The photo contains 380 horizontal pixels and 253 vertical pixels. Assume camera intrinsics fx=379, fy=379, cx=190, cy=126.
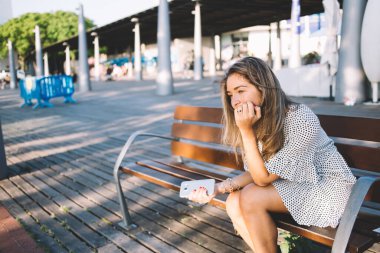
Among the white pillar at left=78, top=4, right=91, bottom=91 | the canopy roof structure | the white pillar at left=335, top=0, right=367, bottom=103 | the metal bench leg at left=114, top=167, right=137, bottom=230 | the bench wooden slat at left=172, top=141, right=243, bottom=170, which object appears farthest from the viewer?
the canopy roof structure

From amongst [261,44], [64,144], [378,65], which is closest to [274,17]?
[261,44]

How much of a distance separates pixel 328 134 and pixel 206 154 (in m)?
1.02

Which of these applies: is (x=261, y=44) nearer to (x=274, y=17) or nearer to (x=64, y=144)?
(x=274, y=17)

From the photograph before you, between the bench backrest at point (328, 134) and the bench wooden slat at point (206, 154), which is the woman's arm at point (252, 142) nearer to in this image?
the bench backrest at point (328, 134)

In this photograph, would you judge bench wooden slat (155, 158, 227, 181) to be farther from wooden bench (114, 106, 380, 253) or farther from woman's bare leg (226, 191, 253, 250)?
woman's bare leg (226, 191, 253, 250)

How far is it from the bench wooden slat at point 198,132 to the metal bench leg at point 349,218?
1.40m

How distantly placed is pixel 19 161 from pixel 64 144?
1.09 m

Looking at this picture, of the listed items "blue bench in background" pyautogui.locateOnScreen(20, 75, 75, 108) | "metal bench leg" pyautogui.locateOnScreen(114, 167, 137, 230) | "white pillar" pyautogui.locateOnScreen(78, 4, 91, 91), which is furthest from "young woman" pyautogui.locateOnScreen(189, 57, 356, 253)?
"white pillar" pyautogui.locateOnScreen(78, 4, 91, 91)

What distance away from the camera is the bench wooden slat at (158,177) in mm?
2216

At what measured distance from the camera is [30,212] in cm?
333

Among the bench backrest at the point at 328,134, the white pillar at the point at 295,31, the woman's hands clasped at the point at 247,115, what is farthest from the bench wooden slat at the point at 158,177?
the white pillar at the point at 295,31

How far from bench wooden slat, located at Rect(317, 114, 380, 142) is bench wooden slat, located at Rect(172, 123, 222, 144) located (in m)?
0.88

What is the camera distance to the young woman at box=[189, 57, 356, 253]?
1785 millimetres

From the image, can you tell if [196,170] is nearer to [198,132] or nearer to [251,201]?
[198,132]
